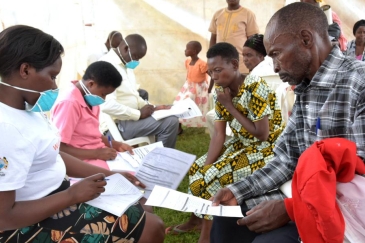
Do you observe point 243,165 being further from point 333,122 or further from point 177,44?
point 177,44

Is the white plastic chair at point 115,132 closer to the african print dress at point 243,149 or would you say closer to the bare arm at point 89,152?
the bare arm at point 89,152

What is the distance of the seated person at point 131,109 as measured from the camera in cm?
343

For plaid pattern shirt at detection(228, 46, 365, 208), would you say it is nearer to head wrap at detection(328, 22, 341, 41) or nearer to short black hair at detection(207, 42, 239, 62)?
head wrap at detection(328, 22, 341, 41)

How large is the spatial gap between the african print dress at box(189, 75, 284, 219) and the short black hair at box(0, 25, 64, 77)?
1187mm

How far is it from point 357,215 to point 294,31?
2.12ft

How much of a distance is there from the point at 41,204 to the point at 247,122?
1319mm

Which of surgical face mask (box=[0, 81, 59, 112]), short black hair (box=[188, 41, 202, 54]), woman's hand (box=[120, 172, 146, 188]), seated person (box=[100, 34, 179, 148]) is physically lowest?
short black hair (box=[188, 41, 202, 54])

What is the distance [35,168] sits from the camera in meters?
1.45

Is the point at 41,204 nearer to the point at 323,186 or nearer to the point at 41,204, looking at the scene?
the point at 41,204

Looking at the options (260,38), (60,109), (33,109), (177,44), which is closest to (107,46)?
(177,44)

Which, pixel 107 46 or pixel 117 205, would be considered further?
pixel 107 46

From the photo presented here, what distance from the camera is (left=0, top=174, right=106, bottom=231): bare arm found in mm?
1299

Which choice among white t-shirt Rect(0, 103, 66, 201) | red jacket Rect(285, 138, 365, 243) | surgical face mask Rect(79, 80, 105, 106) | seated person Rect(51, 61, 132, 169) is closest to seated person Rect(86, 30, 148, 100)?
seated person Rect(51, 61, 132, 169)

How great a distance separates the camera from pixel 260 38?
11.3ft
